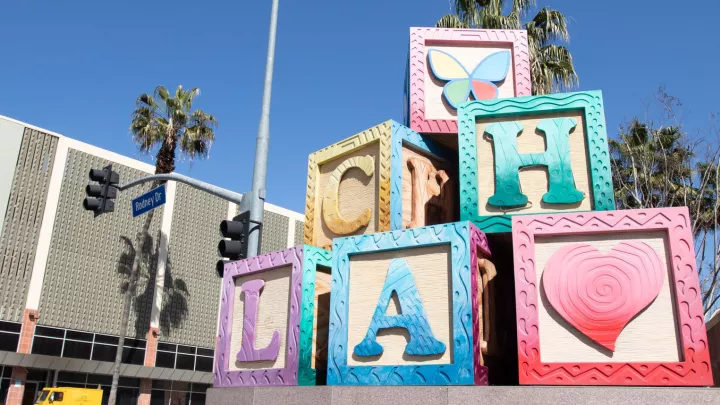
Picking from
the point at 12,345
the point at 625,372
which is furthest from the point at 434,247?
the point at 12,345

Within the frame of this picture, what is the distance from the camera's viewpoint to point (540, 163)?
34.5ft

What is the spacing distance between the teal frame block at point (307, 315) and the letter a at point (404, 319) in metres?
0.96

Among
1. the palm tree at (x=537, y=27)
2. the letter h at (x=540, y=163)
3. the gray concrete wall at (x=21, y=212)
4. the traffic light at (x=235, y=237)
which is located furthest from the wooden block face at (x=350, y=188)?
the gray concrete wall at (x=21, y=212)

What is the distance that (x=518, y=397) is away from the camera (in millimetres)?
7848

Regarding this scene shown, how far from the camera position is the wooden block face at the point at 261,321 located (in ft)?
33.4

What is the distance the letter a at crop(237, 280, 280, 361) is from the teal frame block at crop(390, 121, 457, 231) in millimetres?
2694

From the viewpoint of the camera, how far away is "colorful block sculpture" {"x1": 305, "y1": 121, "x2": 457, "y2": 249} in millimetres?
11438

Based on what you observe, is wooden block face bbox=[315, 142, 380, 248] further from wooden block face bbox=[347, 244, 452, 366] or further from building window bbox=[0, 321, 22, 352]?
building window bbox=[0, 321, 22, 352]

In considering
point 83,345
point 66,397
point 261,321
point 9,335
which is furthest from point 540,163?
point 83,345

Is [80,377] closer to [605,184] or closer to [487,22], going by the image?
[487,22]

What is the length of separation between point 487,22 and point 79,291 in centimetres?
2332

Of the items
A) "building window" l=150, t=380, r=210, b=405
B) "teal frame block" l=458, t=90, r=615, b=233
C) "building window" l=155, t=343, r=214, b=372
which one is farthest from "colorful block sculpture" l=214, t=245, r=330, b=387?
"building window" l=150, t=380, r=210, b=405

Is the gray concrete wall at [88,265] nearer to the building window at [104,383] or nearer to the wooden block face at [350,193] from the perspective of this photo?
the building window at [104,383]

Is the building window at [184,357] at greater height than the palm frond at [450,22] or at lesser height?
lesser
